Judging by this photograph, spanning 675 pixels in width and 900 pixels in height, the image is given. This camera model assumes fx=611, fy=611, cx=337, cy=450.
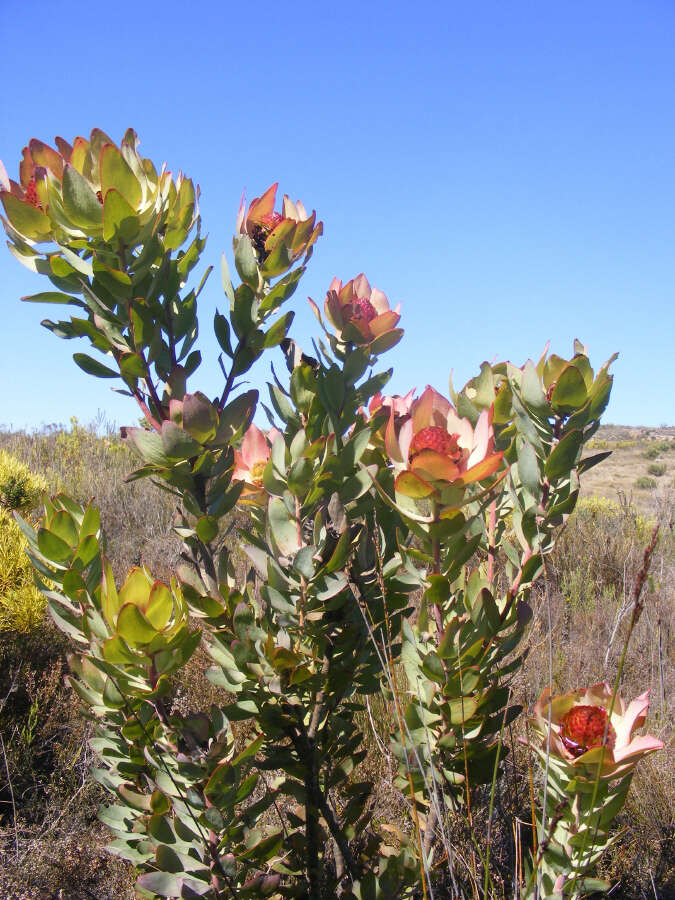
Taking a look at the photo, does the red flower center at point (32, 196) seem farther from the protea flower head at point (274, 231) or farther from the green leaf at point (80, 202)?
the protea flower head at point (274, 231)

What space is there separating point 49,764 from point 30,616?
69 cm

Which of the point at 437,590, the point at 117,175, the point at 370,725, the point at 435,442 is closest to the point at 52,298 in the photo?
the point at 117,175

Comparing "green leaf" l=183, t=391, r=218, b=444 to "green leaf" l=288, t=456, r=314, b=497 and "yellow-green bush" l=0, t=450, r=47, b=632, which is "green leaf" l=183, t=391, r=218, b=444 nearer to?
"green leaf" l=288, t=456, r=314, b=497

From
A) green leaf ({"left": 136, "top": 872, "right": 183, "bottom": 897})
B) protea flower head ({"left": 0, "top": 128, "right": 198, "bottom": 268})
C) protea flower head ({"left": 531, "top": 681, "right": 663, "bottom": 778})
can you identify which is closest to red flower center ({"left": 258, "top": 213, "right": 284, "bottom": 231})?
protea flower head ({"left": 0, "top": 128, "right": 198, "bottom": 268})

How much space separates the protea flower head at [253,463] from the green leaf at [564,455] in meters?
0.52

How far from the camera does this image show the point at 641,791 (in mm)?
2393

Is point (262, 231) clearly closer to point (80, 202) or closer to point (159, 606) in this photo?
point (80, 202)

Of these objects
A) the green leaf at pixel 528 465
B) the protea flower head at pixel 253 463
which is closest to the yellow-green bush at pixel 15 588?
the protea flower head at pixel 253 463

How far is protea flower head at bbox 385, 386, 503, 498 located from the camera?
2.71 feet

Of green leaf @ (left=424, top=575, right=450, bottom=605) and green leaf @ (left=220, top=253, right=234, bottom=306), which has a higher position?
green leaf @ (left=220, top=253, right=234, bottom=306)

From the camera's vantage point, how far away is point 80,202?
93 cm

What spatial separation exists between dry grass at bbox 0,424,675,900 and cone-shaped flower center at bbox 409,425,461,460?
1.53ft

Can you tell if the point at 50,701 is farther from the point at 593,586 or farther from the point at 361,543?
the point at 593,586

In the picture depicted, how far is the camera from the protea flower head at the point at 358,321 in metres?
1.15
